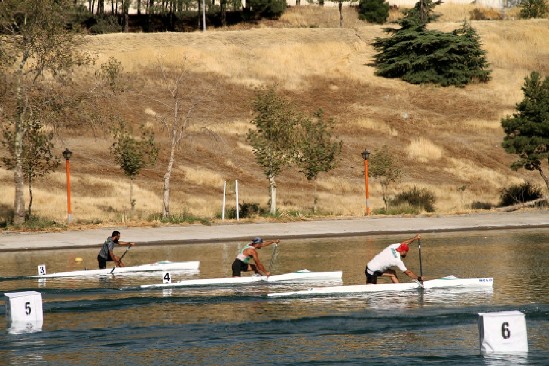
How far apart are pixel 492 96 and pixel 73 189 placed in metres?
43.3

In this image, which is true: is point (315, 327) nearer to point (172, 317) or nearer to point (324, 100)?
point (172, 317)

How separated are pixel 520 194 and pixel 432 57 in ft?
109

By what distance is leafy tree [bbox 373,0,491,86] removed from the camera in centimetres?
9900

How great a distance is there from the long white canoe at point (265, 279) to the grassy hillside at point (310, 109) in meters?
24.0

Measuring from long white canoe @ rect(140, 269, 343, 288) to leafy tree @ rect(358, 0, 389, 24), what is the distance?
302 feet

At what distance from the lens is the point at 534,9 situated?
126250 millimetres

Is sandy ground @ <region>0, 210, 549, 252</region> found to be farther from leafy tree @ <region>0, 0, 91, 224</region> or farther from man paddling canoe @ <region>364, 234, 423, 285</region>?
man paddling canoe @ <region>364, 234, 423, 285</region>

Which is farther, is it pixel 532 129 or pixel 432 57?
pixel 432 57

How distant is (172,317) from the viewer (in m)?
26.8

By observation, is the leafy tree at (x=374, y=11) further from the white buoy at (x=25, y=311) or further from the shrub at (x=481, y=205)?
the white buoy at (x=25, y=311)

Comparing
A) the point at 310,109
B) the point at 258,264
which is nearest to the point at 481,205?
the point at 310,109

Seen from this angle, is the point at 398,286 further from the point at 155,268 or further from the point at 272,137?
the point at 272,137

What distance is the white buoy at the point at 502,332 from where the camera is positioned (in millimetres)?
20234

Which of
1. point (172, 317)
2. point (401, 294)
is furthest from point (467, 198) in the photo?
point (172, 317)
